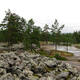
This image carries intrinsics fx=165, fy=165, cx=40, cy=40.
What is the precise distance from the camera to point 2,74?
22328 millimetres

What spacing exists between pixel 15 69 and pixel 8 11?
4880 cm

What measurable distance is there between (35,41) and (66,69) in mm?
33703

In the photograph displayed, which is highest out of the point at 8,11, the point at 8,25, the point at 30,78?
the point at 8,11

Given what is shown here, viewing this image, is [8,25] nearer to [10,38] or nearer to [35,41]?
[10,38]

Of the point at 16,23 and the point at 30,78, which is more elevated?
the point at 16,23

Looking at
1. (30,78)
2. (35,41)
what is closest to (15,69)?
(30,78)

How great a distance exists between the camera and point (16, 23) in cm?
6556

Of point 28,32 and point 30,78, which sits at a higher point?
point 28,32

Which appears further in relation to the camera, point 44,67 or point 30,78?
point 44,67

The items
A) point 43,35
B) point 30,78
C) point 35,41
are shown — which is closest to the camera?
point 30,78

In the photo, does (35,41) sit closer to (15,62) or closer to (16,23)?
(16,23)

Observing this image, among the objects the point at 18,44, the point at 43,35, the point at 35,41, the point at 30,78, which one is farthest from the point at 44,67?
the point at 43,35

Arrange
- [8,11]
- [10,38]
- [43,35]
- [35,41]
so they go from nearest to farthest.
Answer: [35,41] < [10,38] < [8,11] < [43,35]

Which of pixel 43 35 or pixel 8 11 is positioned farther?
pixel 43 35
